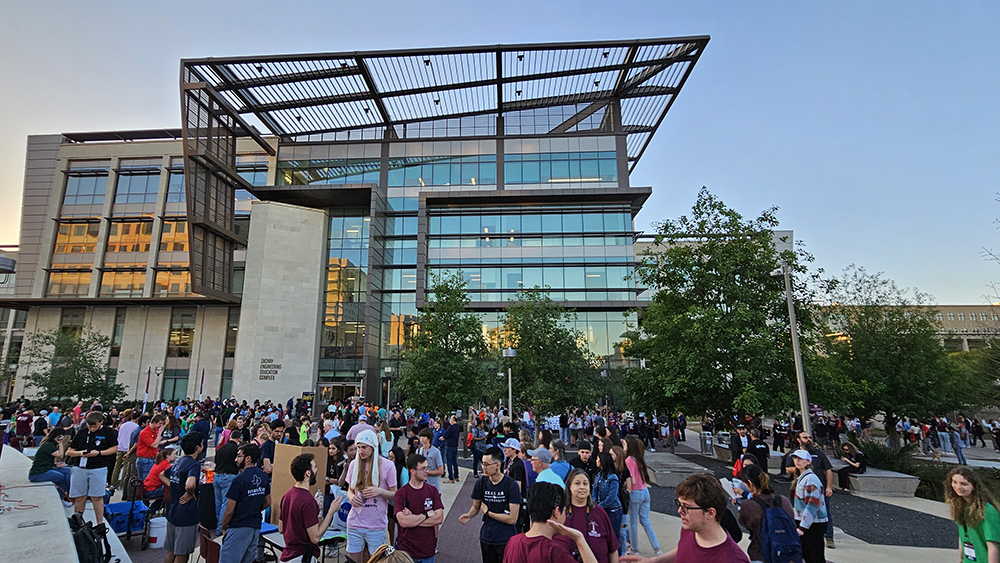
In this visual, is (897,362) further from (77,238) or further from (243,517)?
(77,238)

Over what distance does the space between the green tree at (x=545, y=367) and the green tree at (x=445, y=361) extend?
218 cm

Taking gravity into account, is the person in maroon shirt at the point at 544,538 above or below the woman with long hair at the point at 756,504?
above

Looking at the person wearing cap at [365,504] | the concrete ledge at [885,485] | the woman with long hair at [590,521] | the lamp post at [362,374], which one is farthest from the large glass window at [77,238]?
the concrete ledge at [885,485]

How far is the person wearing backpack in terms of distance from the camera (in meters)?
4.97

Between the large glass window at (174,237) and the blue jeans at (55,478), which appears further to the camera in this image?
the large glass window at (174,237)

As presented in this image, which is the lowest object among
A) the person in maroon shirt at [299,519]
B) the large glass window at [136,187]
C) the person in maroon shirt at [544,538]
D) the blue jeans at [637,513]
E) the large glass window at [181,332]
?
the blue jeans at [637,513]

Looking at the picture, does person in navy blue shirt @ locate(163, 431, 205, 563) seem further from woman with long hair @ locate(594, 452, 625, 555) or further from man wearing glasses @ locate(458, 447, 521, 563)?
woman with long hair @ locate(594, 452, 625, 555)

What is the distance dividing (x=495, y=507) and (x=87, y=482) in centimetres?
768

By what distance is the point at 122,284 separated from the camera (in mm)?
44969

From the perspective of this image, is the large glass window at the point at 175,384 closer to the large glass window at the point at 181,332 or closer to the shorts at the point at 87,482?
the large glass window at the point at 181,332

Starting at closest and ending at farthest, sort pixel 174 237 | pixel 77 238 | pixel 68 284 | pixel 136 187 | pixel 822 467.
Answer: pixel 822 467 → pixel 68 284 → pixel 174 237 → pixel 77 238 → pixel 136 187

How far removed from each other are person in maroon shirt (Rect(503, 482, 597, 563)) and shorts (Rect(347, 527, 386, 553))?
2521 mm

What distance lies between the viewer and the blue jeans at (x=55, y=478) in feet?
28.1

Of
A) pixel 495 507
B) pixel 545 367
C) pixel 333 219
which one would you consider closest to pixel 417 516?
pixel 495 507
